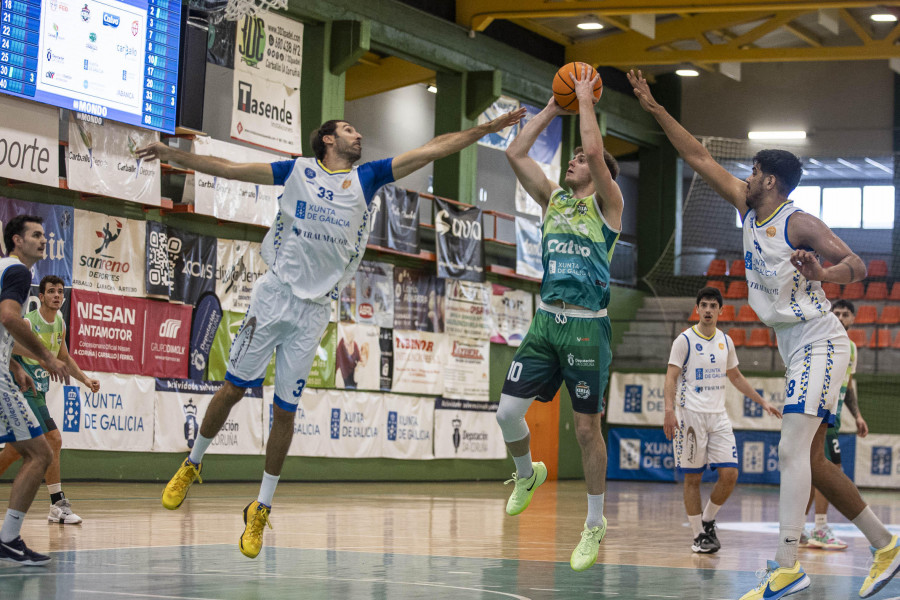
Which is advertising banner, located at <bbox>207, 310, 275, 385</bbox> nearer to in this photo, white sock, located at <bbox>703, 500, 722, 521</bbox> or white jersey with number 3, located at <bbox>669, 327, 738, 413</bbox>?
white jersey with number 3, located at <bbox>669, 327, 738, 413</bbox>

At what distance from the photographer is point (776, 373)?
24.6 meters

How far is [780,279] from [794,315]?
0.71 feet

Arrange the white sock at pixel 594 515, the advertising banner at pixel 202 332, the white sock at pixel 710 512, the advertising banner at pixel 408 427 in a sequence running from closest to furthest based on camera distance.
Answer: the white sock at pixel 594 515, the white sock at pixel 710 512, the advertising banner at pixel 202 332, the advertising banner at pixel 408 427

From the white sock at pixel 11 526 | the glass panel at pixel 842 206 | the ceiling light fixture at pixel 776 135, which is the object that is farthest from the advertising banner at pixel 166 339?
the glass panel at pixel 842 206

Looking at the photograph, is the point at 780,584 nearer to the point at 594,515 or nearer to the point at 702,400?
the point at 594,515

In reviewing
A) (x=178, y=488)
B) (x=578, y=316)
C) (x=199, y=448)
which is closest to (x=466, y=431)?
(x=199, y=448)

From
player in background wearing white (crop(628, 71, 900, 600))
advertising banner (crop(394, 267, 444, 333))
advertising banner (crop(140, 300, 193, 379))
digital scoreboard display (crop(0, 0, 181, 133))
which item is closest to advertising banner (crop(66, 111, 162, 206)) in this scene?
digital scoreboard display (crop(0, 0, 181, 133))

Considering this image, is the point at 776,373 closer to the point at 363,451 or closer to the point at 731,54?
the point at 731,54

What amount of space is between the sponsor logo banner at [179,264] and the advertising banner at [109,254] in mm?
Result: 174

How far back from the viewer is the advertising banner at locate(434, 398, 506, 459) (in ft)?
70.9

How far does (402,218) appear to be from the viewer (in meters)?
20.1

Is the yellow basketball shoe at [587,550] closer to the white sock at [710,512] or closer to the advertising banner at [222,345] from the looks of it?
the white sock at [710,512]

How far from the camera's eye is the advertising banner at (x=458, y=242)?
21.0 meters

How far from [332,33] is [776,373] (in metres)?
12.1
